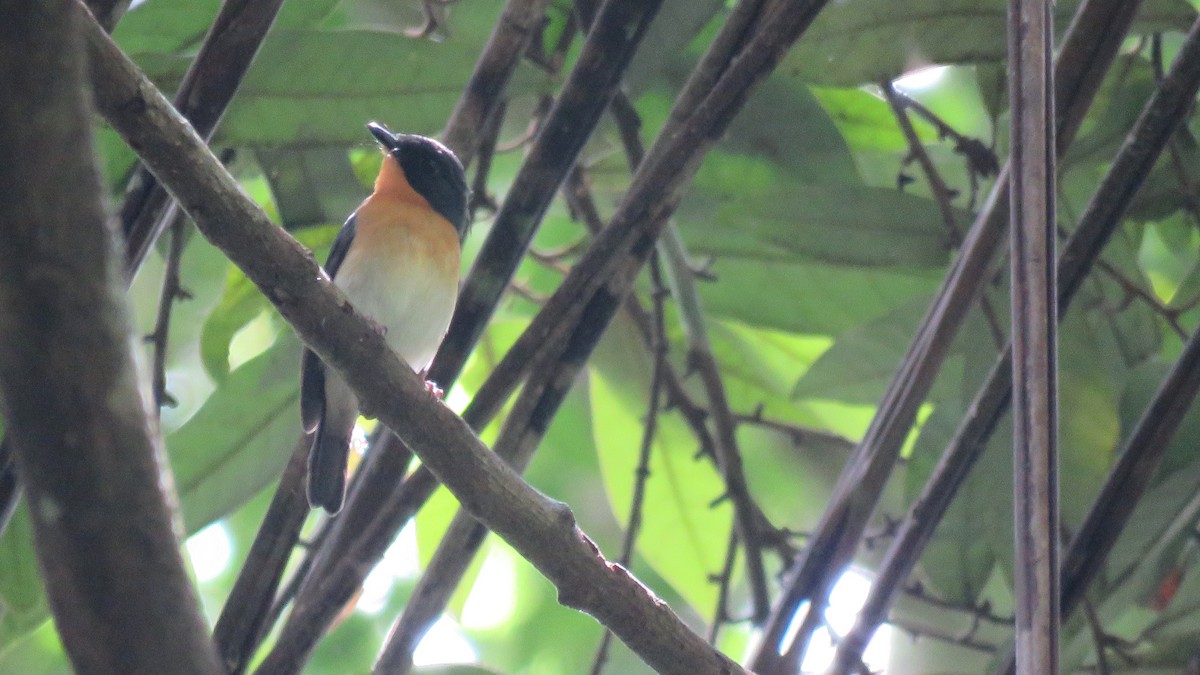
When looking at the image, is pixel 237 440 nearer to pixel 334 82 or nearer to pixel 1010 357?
pixel 334 82

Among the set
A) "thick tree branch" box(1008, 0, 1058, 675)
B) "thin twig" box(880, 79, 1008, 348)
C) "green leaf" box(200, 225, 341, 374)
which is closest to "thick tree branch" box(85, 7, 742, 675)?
"thick tree branch" box(1008, 0, 1058, 675)

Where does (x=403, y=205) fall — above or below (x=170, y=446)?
above

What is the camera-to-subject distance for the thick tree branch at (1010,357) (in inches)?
83.7

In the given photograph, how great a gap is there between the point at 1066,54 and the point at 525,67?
1103 mm

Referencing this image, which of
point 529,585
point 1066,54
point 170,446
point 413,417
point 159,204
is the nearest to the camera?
point 413,417

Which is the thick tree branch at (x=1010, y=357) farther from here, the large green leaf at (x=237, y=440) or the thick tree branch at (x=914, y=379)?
the large green leaf at (x=237, y=440)

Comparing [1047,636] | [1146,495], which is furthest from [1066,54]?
[1047,636]

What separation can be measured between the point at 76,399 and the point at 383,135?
255 centimetres

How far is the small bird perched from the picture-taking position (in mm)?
3115

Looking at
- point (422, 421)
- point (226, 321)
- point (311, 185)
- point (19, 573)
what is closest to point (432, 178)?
point (311, 185)

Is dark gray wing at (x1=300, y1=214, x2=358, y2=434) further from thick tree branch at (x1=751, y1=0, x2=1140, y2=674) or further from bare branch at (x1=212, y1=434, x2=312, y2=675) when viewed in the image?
thick tree branch at (x1=751, y1=0, x2=1140, y2=674)

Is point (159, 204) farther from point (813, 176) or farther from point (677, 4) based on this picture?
point (813, 176)

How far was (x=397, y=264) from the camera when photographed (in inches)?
130

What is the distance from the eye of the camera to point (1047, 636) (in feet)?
3.85
